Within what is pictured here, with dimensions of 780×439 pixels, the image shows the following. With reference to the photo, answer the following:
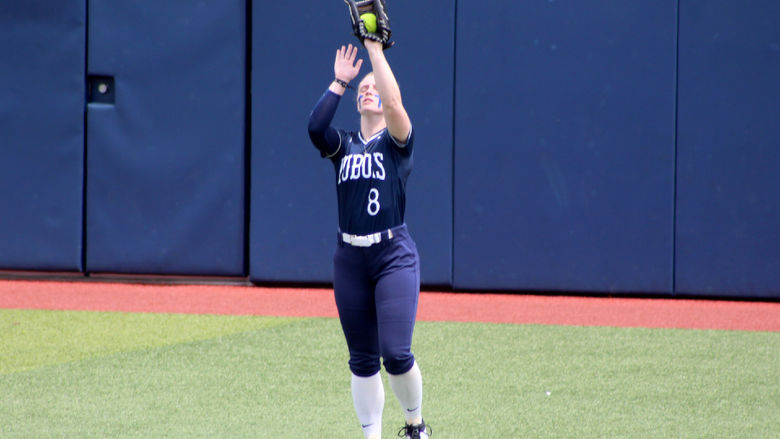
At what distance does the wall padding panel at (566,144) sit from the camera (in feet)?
33.4

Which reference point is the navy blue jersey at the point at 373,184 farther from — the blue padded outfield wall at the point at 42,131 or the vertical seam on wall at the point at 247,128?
the blue padded outfield wall at the point at 42,131

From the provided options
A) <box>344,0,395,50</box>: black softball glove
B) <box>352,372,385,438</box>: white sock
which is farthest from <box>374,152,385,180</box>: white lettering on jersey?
<box>352,372,385,438</box>: white sock

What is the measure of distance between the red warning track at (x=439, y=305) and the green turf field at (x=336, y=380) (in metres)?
0.44

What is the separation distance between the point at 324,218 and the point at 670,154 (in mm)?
3585

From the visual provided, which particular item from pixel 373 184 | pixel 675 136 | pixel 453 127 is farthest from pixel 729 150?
pixel 373 184

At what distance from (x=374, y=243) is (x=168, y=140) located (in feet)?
21.0

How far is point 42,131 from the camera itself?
11.0 m

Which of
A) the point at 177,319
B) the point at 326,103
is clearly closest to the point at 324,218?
the point at 177,319

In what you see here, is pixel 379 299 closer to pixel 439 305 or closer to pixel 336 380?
pixel 336 380

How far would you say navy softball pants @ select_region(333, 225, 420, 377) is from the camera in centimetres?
501

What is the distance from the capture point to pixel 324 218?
10758 millimetres

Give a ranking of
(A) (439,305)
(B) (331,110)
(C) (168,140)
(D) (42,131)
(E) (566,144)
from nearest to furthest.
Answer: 1. (B) (331,110)
2. (A) (439,305)
3. (E) (566,144)
4. (C) (168,140)
5. (D) (42,131)

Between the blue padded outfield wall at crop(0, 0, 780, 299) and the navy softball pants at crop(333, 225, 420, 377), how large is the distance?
5.40m

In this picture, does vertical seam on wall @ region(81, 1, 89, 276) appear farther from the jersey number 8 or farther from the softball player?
the jersey number 8
